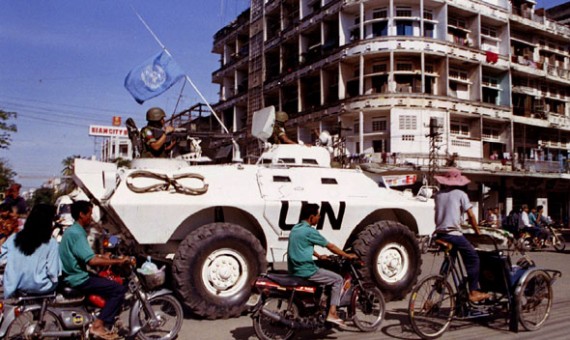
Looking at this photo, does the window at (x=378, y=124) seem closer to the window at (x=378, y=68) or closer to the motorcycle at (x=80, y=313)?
the window at (x=378, y=68)

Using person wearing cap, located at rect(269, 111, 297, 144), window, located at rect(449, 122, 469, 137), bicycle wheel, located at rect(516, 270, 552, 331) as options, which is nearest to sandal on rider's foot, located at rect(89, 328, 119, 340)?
bicycle wheel, located at rect(516, 270, 552, 331)

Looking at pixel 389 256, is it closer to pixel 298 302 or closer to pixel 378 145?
pixel 298 302

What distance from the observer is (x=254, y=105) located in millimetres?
42000

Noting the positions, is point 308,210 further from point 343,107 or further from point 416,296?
point 343,107

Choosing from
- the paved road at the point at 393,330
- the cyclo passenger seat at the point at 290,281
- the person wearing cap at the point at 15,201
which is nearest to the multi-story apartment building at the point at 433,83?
the person wearing cap at the point at 15,201

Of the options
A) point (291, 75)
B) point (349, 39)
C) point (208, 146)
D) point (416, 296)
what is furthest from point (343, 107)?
point (416, 296)

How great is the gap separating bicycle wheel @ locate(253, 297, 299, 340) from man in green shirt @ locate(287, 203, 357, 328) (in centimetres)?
39

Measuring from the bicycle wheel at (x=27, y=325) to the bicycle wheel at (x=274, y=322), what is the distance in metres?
2.06

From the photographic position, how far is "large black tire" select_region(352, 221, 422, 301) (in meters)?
8.53

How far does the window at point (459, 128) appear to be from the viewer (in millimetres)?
32644

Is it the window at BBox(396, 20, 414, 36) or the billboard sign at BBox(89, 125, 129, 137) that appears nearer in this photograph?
the window at BBox(396, 20, 414, 36)

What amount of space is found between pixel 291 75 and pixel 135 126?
92.4 ft

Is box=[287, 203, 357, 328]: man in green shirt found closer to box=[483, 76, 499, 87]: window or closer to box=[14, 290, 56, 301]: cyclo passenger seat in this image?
box=[14, 290, 56, 301]: cyclo passenger seat

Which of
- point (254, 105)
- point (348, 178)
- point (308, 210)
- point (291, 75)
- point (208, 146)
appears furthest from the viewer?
point (254, 105)
